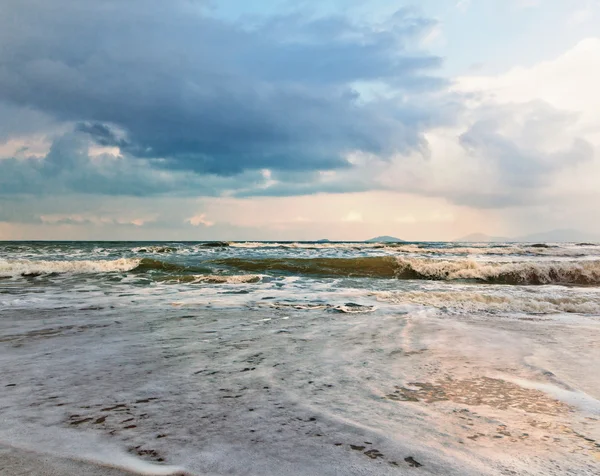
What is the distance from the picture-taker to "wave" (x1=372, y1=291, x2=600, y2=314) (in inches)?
356

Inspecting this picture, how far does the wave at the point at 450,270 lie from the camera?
18.8m

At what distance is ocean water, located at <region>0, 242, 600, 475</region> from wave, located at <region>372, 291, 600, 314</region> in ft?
0.39

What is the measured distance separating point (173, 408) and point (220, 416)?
42cm

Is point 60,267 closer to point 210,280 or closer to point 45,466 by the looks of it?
point 210,280

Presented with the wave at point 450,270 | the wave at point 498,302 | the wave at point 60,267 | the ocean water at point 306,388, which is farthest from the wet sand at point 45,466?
the wave at point 60,267

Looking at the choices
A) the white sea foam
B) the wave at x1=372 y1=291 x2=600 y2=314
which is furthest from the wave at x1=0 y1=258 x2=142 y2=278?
the wave at x1=372 y1=291 x2=600 y2=314

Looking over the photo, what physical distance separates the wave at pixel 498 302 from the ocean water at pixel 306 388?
118 millimetres

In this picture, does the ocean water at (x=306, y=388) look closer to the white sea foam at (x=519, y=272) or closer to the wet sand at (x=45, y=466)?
the wet sand at (x=45, y=466)

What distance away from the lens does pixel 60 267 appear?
20203 millimetres

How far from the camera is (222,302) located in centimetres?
988

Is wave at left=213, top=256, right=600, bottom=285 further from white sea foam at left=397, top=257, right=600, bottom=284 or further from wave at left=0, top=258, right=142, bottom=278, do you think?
wave at left=0, top=258, right=142, bottom=278

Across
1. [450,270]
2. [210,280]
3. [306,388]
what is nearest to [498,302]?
[306,388]

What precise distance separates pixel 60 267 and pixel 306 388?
20078mm

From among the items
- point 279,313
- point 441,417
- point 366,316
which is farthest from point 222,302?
point 441,417
